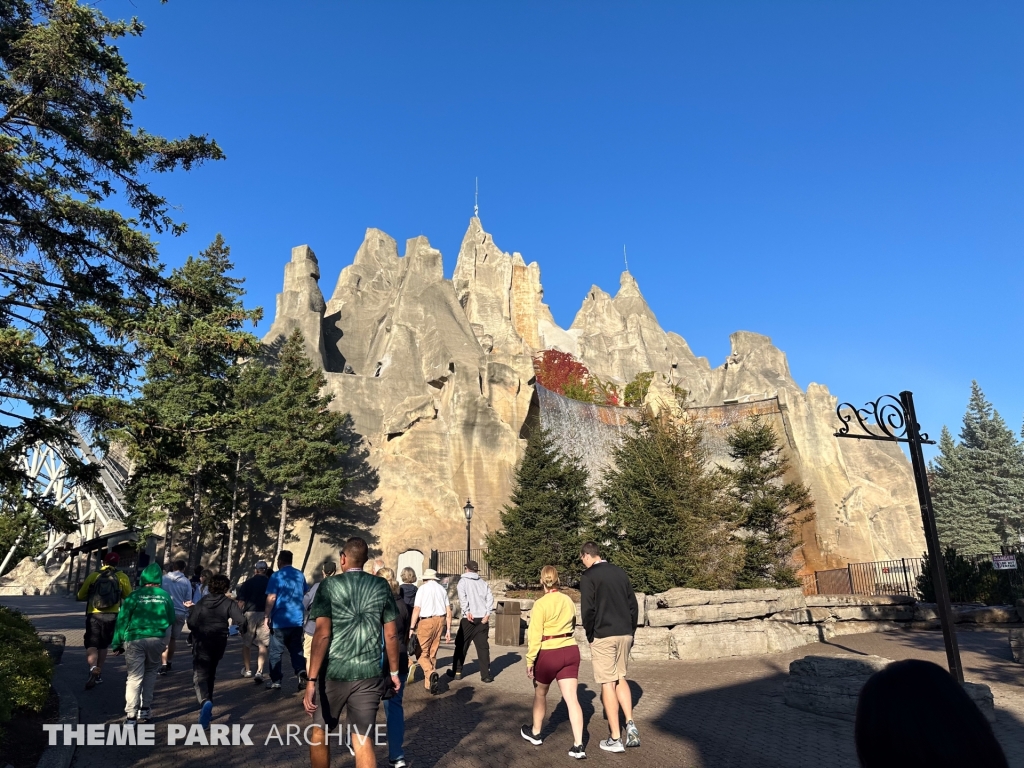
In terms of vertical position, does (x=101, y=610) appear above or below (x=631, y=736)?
above

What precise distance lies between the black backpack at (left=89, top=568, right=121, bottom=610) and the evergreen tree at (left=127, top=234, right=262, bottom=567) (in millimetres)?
1895

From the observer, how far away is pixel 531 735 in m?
6.55

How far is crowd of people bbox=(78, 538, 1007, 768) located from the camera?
1442 millimetres

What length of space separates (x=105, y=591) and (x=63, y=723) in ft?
10.6

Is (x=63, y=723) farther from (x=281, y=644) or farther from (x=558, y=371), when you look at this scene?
(x=558, y=371)

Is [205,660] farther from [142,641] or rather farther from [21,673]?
[21,673]

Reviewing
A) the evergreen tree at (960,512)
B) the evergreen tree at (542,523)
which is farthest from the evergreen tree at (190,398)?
the evergreen tree at (960,512)

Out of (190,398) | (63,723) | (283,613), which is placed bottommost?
(63,723)

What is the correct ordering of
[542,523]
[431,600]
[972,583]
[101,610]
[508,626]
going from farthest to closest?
[542,523] → [972,583] → [508,626] → [101,610] → [431,600]

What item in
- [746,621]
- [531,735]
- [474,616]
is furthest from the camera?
[746,621]

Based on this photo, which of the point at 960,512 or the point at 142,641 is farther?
the point at 960,512

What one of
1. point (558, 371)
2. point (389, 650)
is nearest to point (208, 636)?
point (389, 650)

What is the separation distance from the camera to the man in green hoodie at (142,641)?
7.02 m

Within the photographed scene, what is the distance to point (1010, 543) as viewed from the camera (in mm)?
48250
